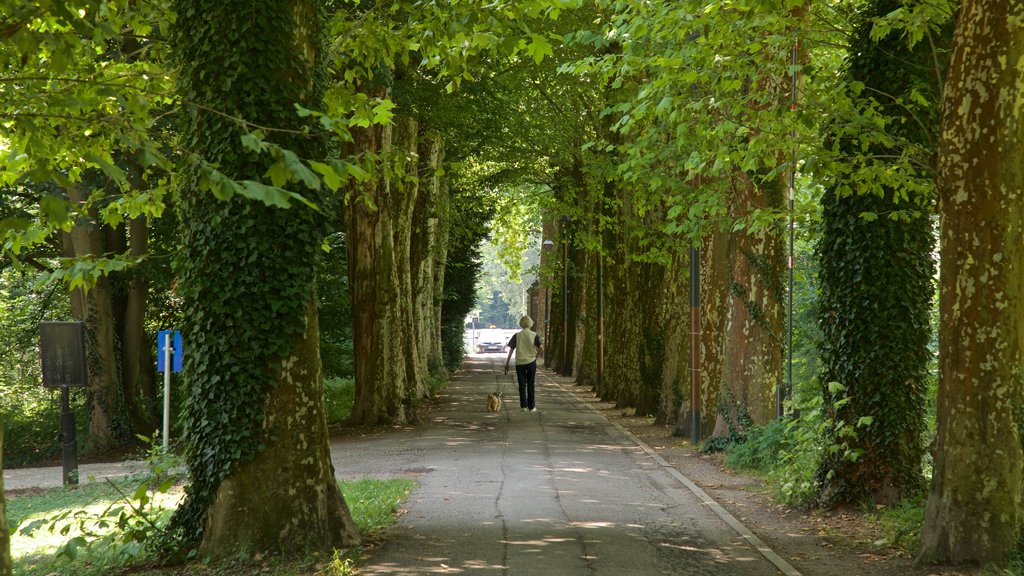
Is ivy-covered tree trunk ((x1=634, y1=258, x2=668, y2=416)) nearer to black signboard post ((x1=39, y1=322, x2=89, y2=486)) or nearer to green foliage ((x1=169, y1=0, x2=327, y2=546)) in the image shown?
black signboard post ((x1=39, y1=322, x2=89, y2=486))

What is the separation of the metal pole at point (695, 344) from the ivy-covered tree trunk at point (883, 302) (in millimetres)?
7532

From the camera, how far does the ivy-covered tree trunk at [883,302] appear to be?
1080 cm

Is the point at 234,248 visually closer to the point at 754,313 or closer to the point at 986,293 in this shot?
the point at 986,293

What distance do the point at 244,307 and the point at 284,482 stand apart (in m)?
1.46

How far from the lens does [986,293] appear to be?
8.37 m

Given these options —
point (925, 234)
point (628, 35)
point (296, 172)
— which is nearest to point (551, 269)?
point (628, 35)

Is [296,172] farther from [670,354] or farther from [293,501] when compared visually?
[670,354]

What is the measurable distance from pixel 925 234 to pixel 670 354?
1139 centimetres

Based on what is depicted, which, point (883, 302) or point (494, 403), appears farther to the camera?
point (494, 403)

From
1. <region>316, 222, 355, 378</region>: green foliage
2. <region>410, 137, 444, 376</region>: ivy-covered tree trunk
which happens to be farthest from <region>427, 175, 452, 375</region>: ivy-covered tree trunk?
<region>316, 222, 355, 378</region>: green foliage

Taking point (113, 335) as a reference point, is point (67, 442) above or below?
below

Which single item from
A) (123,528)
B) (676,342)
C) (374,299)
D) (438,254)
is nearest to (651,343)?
(676,342)

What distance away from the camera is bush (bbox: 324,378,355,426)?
2839cm

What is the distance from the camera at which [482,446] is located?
18.8 metres
